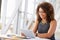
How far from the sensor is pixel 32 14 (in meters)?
4.28

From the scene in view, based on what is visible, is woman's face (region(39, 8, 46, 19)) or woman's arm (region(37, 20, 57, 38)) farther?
woman's face (region(39, 8, 46, 19))

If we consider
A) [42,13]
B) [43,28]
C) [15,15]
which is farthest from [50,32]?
[15,15]

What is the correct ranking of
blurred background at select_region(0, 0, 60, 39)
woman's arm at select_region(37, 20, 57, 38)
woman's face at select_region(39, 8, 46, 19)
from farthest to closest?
blurred background at select_region(0, 0, 60, 39)
woman's face at select_region(39, 8, 46, 19)
woman's arm at select_region(37, 20, 57, 38)

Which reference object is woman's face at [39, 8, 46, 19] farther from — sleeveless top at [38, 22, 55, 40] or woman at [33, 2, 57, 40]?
sleeveless top at [38, 22, 55, 40]

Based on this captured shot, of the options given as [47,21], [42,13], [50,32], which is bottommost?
[50,32]

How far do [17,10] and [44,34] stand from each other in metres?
1.21

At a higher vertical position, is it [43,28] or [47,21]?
[47,21]

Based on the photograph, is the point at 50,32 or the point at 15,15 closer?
the point at 50,32

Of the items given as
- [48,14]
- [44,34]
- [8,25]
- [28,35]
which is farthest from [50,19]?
[8,25]

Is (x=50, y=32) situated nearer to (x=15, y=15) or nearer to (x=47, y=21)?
(x=47, y=21)

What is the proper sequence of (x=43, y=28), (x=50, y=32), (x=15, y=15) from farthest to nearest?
(x=15, y=15)
(x=43, y=28)
(x=50, y=32)

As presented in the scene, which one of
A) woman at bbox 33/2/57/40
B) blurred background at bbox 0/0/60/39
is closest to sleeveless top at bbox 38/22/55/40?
woman at bbox 33/2/57/40

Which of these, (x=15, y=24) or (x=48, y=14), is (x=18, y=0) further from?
(x=48, y=14)

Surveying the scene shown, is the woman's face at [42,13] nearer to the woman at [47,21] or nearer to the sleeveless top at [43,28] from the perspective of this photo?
the woman at [47,21]
